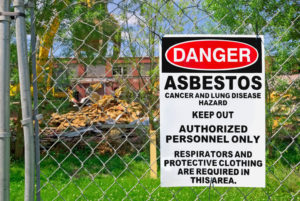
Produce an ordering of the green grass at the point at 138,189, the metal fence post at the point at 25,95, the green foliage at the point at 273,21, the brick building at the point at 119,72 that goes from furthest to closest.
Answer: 1. the green grass at the point at 138,189
2. the brick building at the point at 119,72
3. the green foliage at the point at 273,21
4. the metal fence post at the point at 25,95

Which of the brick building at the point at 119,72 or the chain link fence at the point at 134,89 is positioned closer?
the chain link fence at the point at 134,89

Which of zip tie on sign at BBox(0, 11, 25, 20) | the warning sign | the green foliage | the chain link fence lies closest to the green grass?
the chain link fence

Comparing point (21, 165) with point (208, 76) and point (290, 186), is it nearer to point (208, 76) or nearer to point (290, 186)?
point (290, 186)

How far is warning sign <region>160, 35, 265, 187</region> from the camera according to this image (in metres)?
1.22

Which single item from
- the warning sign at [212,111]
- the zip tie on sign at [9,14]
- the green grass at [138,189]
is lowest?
the green grass at [138,189]

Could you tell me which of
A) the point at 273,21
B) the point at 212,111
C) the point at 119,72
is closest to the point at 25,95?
the point at 212,111

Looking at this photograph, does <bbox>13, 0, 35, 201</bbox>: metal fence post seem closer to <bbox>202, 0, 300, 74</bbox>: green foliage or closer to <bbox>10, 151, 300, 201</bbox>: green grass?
<bbox>202, 0, 300, 74</bbox>: green foliage

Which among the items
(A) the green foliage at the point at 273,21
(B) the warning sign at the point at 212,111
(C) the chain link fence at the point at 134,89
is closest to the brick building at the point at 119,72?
(C) the chain link fence at the point at 134,89

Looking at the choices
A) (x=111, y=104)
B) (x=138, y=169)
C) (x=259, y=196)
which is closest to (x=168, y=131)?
(x=259, y=196)

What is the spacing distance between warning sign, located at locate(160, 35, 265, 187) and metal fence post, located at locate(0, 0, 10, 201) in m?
0.54

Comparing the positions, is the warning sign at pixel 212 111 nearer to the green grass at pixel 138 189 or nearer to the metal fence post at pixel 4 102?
the metal fence post at pixel 4 102

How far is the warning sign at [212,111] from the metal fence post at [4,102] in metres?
0.54

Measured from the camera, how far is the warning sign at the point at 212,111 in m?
1.22

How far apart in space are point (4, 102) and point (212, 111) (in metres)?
0.73
